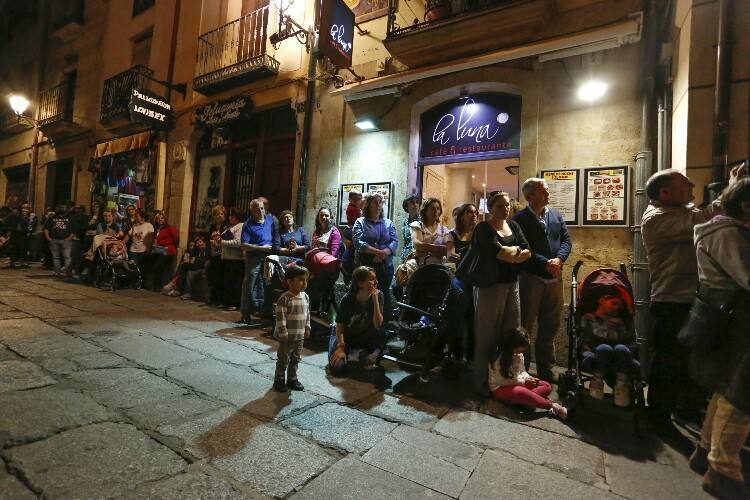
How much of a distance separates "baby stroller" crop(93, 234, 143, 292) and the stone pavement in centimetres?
498

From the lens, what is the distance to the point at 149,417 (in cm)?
279

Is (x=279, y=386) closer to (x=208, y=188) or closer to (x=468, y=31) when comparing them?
(x=468, y=31)

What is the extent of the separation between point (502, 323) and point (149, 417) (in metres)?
3.09

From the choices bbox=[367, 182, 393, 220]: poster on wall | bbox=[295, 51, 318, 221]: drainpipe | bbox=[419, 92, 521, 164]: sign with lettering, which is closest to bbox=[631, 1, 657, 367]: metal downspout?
bbox=[419, 92, 521, 164]: sign with lettering

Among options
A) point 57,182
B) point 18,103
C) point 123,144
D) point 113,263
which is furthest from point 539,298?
point 18,103

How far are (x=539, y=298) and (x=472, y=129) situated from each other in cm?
380

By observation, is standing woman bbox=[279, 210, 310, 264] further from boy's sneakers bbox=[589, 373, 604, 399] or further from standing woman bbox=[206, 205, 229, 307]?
boy's sneakers bbox=[589, 373, 604, 399]

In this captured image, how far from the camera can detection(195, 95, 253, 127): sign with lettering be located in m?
9.43

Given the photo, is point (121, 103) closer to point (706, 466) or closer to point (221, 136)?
point (221, 136)

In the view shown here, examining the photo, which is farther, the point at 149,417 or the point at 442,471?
the point at 149,417

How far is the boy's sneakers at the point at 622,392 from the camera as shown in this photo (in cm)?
304

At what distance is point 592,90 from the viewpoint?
556 centimetres

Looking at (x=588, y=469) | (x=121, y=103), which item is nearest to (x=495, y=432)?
(x=588, y=469)

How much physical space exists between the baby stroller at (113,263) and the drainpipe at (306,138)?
4.38m
